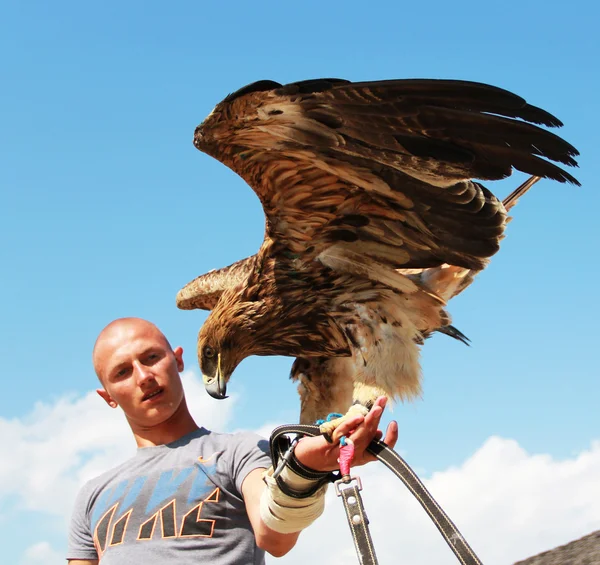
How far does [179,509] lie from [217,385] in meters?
2.07

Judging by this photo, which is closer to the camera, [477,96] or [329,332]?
[477,96]

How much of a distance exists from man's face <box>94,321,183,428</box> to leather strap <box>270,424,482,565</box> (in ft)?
2.61

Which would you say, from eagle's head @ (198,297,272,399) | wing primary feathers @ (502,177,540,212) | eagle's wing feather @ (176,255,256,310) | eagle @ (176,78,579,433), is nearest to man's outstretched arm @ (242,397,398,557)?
eagle @ (176,78,579,433)

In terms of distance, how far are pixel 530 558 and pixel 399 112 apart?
236 centimetres

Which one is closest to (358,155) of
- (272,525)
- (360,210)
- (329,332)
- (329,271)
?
(360,210)

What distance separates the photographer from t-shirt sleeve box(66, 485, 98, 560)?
2.93m

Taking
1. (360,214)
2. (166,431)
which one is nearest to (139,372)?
(166,431)

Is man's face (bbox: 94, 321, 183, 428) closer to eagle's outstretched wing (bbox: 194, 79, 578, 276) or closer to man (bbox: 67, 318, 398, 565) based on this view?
man (bbox: 67, 318, 398, 565)

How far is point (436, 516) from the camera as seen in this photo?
6.19ft

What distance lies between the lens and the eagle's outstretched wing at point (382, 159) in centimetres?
323

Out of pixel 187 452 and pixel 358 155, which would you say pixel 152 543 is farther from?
pixel 358 155

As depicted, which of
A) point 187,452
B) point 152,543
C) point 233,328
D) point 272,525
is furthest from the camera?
point 233,328

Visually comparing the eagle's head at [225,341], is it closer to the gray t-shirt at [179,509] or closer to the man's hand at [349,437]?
the gray t-shirt at [179,509]

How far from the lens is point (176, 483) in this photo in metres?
2.71
